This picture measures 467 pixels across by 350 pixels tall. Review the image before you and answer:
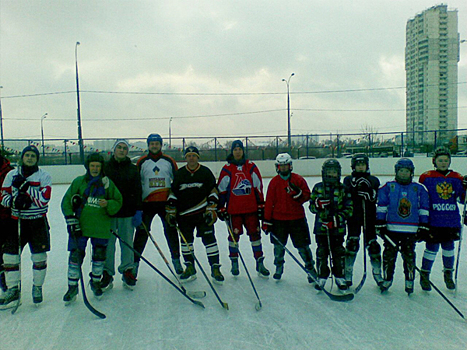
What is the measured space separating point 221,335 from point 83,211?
5.39 ft

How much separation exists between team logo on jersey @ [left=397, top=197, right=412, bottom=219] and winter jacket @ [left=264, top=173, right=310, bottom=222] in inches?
32.7

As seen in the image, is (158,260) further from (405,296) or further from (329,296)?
(405,296)

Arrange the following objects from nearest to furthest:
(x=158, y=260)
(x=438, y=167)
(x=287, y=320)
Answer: (x=287, y=320) < (x=438, y=167) < (x=158, y=260)

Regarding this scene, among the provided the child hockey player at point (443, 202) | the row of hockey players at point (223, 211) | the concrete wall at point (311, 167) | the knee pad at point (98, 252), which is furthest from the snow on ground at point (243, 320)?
the concrete wall at point (311, 167)

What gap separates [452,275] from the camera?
3.35 metres

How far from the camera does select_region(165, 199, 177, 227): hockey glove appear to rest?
347 cm

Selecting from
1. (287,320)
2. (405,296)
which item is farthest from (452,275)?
(287,320)

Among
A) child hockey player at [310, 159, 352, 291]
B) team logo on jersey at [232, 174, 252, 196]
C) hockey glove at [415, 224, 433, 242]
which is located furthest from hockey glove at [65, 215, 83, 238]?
hockey glove at [415, 224, 433, 242]

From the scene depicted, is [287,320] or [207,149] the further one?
[207,149]

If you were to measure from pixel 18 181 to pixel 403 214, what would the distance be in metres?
3.39

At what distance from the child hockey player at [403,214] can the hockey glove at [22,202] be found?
3.08 metres

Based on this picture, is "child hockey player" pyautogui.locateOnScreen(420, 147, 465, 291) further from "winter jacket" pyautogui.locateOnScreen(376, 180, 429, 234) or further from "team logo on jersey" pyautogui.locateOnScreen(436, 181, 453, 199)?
"winter jacket" pyautogui.locateOnScreen(376, 180, 429, 234)

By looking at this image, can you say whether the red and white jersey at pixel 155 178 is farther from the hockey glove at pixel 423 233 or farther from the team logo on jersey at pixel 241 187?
the hockey glove at pixel 423 233

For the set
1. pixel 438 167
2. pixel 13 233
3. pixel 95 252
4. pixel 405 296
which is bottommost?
pixel 405 296
